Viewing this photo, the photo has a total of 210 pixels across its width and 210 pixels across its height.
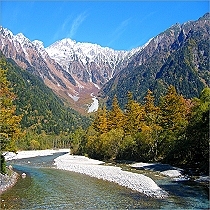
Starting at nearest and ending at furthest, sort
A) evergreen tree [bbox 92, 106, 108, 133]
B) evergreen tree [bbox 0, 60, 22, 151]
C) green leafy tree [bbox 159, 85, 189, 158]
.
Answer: evergreen tree [bbox 0, 60, 22, 151], green leafy tree [bbox 159, 85, 189, 158], evergreen tree [bbox 92, 106, 108, 133]

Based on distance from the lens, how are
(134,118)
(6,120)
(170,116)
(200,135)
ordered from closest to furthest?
(6,120), (200,135), (170,116), (134,118)

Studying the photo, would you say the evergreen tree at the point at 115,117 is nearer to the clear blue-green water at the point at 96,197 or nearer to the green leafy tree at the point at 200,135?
the green leafy tree at the point at 200,135

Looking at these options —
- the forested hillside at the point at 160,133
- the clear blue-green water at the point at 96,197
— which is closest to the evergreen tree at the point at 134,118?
the forested hillside at the point at 160,133

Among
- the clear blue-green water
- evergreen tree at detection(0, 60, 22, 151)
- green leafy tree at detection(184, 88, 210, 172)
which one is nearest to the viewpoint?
the clear blue-green water

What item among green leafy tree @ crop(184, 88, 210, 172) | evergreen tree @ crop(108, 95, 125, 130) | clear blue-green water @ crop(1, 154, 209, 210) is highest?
evergreen tree @ crop(108, 95, 125, 130)

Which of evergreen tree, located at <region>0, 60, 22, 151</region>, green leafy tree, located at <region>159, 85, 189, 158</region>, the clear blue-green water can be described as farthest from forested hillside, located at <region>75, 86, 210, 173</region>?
evergreen tree, located at <region>0, 60, 22, 151</region>

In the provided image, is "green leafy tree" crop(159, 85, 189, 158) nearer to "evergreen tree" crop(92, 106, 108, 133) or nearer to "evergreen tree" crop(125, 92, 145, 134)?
"evergreen tree" crop(125, 92, 145, 134)

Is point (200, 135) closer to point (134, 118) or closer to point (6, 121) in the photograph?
point (6, 121)

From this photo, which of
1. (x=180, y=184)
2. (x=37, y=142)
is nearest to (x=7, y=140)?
(x=180, y=184)

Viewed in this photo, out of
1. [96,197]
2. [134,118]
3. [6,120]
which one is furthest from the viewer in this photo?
[134,118]

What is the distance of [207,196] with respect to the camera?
30000 millimetres

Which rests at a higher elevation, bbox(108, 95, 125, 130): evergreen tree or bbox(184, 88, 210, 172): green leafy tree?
bbox(108, 95, 125, 130): evergreen tree

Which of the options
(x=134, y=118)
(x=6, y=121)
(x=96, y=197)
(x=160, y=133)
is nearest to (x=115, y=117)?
(x=134, y=118)

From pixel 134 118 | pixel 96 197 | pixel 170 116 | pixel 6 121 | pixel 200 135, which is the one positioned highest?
pixel 134 118
